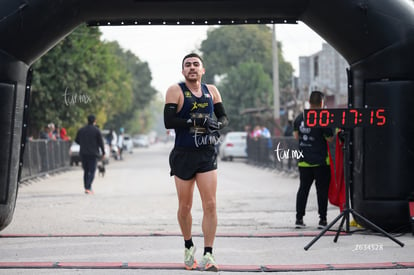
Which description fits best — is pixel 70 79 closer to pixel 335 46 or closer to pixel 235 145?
pixel 235 145

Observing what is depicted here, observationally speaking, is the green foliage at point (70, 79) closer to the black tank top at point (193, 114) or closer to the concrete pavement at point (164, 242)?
the concrete pavement at point (164, 242)

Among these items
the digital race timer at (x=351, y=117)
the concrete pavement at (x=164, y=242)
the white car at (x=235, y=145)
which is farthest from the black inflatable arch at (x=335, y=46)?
the white car at (x=235, y=145)

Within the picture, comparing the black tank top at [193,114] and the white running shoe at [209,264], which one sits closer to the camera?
the white running shoe at [209,264]

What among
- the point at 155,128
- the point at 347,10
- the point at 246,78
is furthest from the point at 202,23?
the point at 155,128

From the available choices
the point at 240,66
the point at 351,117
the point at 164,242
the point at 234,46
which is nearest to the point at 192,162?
the point at 164,242

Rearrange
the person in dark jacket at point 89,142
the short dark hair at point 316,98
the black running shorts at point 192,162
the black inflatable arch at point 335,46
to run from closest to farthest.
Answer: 1. the black running shorts at point 192,162
2. the black inflatable arch at point 335,46
3. the short dark hair at point 316,98
4. the person in dark jacket at point 89,142

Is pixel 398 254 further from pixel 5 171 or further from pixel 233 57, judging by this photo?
pixel 233 57

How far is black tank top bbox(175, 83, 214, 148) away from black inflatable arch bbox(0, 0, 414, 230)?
96.7 inches

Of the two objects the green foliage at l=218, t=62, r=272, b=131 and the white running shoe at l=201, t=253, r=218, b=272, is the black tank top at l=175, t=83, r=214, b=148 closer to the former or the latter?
the white running shoe at l=201, t=253, r=218, b=272

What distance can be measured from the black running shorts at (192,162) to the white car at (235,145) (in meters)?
27.9

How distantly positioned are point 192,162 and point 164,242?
2.21m

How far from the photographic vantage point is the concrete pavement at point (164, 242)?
22.9ft

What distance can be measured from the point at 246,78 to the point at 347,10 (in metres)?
43.3

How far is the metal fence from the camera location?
841 inches
